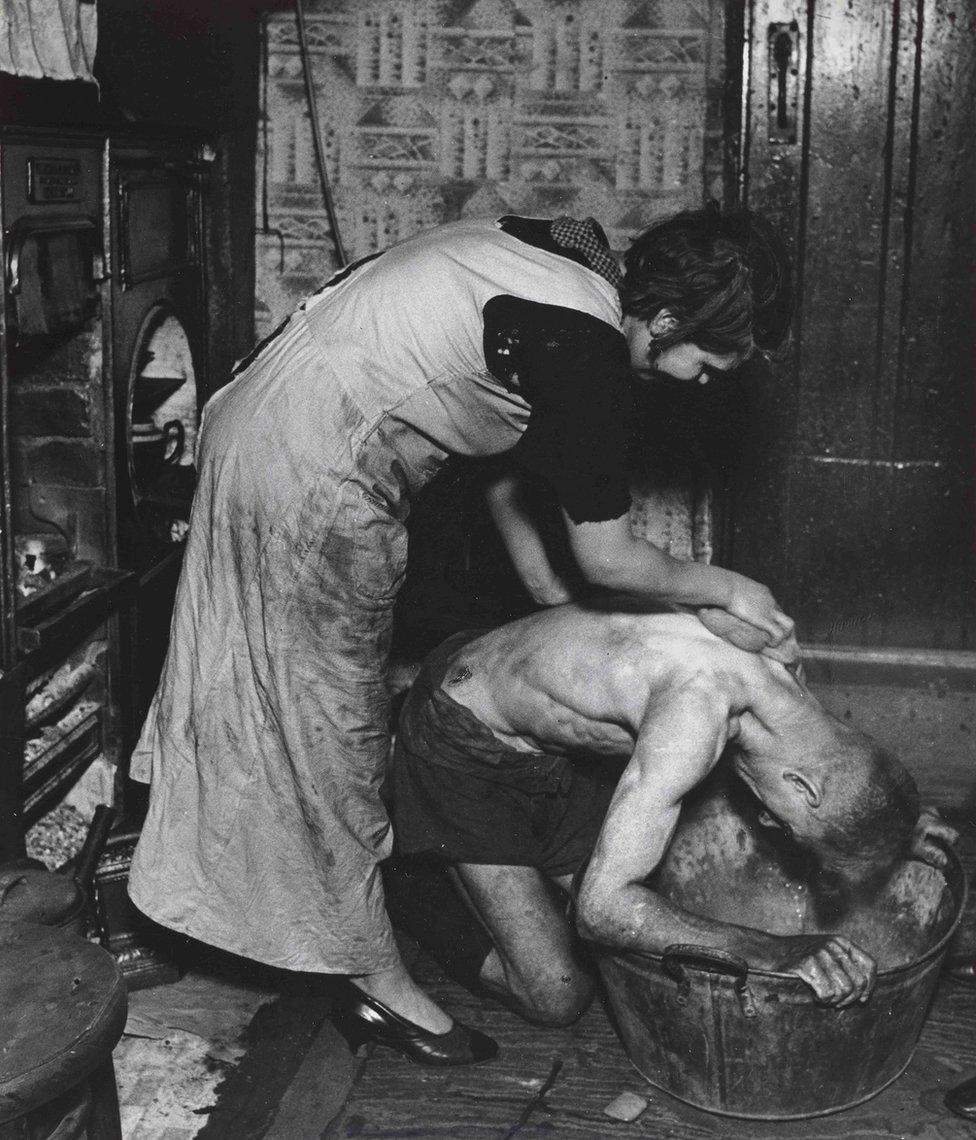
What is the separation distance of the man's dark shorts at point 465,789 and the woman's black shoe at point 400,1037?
36 centimetres

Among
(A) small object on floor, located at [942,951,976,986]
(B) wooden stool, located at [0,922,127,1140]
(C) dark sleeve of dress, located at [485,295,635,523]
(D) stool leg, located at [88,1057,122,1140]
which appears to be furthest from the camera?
(A) small object on floor, located at [942,951,976,986]

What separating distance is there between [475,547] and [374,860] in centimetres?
181

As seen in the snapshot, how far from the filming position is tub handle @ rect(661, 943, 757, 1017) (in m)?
2.56

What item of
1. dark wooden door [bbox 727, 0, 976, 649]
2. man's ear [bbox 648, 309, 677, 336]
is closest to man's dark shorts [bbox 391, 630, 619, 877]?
man's ear [bbox 648, 309, 677, 336]

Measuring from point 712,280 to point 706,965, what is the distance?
1334mm

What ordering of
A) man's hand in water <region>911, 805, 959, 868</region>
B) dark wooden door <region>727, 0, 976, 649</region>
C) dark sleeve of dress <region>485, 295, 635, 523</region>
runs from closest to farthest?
dark sleeve of dress <region>485, 295, 635, 523</region> < man's hand in water <region>911, 805, 959, 868</region> < dark wooden door <region>727, 0, 976, 649</region>

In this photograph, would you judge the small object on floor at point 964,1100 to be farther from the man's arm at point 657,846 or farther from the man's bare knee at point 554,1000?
the man's bare knee at point 554,1000

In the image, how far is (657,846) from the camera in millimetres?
2729

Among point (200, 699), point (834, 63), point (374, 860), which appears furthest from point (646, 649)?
point (834, 63)

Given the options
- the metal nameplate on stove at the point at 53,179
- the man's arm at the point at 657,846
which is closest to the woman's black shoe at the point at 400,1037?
the man's arm at the point at 657,846

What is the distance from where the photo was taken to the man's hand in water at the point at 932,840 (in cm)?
302

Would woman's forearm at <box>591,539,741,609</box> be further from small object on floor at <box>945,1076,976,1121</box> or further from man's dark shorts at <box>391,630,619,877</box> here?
small object on floor at <box>945,1076,976,1121</box>

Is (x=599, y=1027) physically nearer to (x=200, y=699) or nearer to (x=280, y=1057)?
(x=280, y=1057)

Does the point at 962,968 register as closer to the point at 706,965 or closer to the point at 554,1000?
the point at 554,1000
